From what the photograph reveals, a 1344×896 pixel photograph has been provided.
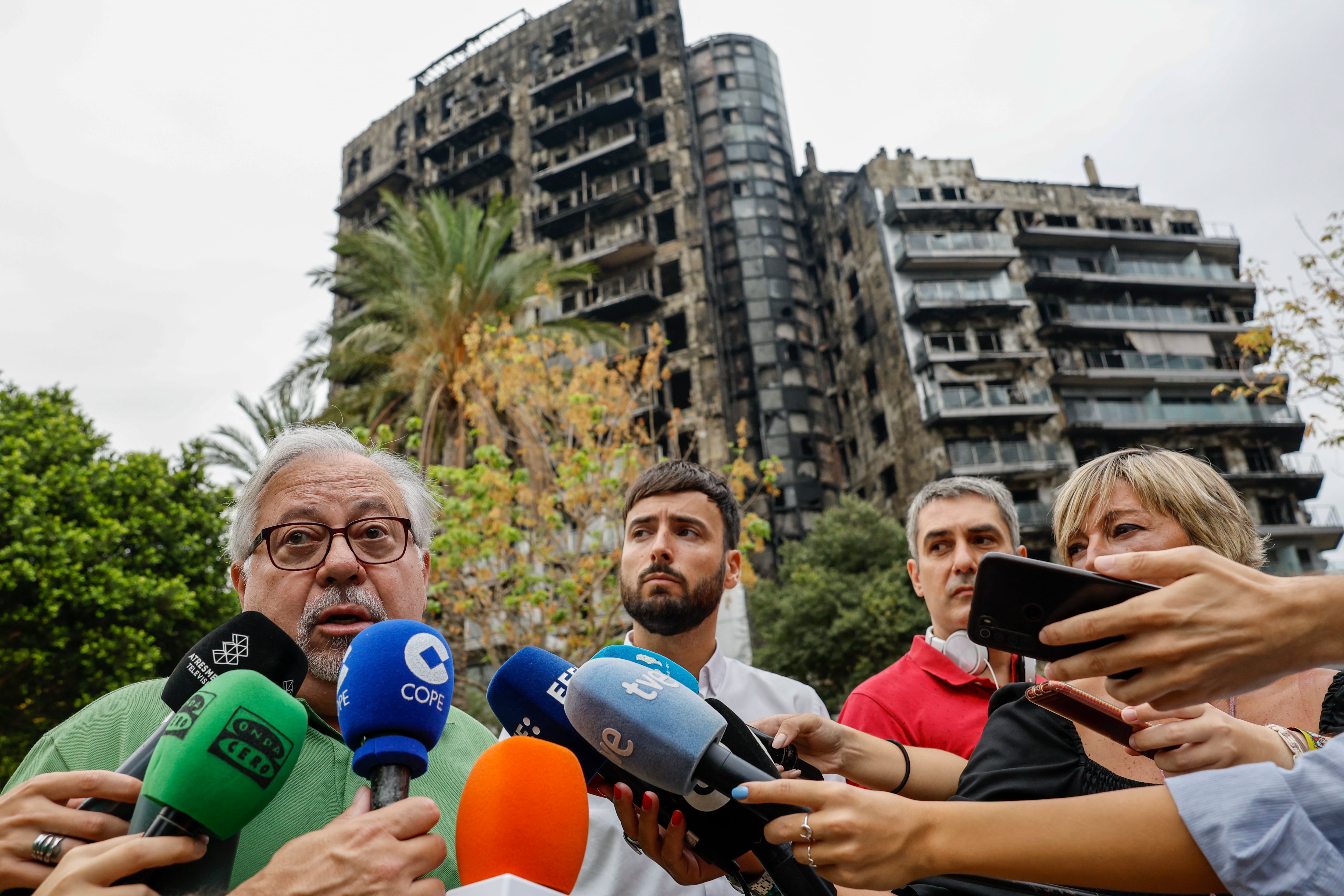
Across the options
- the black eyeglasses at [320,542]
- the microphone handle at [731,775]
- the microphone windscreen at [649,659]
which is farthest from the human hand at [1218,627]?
the black eyeglasses at [320,542]

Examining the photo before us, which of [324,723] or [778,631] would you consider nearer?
[324,723]

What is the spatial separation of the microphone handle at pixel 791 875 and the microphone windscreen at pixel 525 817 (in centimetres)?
39

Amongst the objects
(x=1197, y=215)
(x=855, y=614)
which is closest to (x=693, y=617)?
(x=855, y=614)

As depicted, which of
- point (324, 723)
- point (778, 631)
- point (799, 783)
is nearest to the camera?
point (799, 783)

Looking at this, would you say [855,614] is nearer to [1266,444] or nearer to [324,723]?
[324,723]

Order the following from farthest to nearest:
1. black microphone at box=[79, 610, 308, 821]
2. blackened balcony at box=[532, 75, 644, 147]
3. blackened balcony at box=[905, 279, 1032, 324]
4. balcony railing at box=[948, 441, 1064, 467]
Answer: blackened balcony at box=[532, 75, 644, 147], blackened balcony at box=[905, 279, 1032, 324], balcony railing at box=[948, 441, 1064, 467], black microphone at box=[79, 610, 308, 821]

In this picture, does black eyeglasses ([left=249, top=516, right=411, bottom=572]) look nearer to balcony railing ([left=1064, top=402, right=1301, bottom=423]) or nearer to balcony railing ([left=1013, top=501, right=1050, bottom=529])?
balcony railing ([left=1013, top=501, right=1050, bottom=529])

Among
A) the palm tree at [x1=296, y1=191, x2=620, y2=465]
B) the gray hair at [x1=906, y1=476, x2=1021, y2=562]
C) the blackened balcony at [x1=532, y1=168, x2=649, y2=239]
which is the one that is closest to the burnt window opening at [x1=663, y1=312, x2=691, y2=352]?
the blackened balcony at [x1=532, y1=168, x2=649, y2=239]

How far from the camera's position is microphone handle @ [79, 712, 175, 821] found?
5.01 feet

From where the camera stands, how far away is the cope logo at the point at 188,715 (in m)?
1.43

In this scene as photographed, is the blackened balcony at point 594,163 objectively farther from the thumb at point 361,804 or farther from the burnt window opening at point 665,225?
the thumb at point 361,804

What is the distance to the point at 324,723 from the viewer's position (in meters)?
2.42

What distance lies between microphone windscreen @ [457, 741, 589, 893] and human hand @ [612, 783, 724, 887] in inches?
7.7

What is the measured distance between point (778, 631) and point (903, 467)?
13567mm
